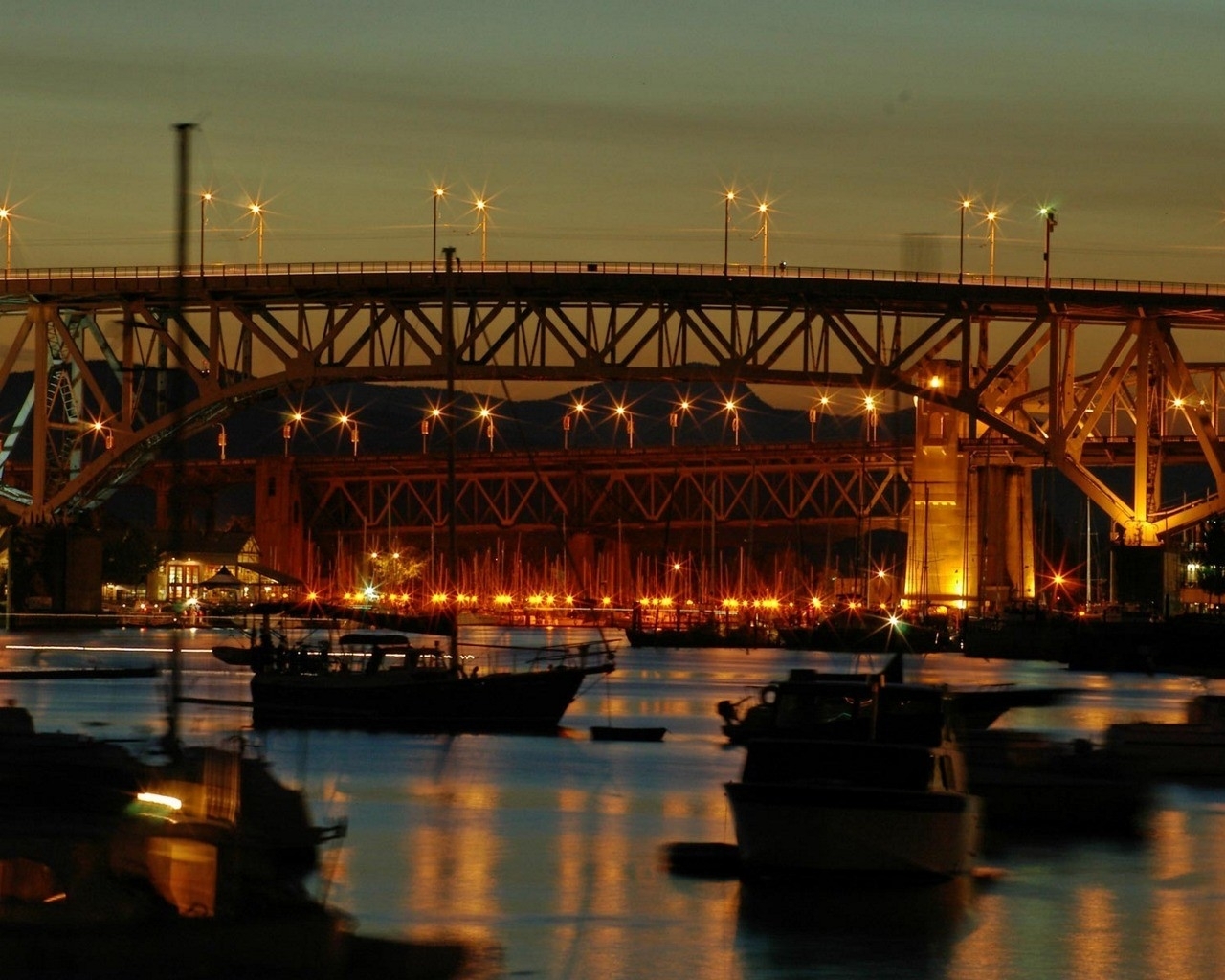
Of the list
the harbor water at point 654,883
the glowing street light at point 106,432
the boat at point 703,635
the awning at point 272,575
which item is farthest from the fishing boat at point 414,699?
the awning at point 272,575

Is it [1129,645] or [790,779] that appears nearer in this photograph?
[790,779]

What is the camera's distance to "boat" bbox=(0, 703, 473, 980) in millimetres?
16141

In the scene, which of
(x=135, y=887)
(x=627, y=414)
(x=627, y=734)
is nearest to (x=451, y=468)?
(x=627, y=734)

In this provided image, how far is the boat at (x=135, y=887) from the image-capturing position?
16.1m

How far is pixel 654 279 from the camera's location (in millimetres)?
83312

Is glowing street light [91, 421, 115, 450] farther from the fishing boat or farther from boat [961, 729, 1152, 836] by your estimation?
boat [961, 729, 1152, 836]

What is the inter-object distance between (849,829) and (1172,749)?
56.0 feet

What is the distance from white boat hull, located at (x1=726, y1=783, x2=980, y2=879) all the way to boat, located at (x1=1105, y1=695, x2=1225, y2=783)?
46.9ft

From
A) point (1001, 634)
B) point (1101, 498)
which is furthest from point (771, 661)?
point (1101, 498)

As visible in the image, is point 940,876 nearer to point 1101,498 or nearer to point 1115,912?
point 1115,912

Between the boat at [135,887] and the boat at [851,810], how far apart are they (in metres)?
7.62

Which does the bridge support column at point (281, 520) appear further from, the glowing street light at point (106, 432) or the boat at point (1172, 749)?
the boat at point (1172, 749)

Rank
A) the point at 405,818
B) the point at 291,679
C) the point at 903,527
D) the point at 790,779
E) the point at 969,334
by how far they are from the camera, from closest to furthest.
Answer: the point at 790,779 < the point at 405,818 < the point at 291,679 < the point at 969,334 < the point at 903,527

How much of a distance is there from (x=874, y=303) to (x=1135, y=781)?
48205 millimetres
